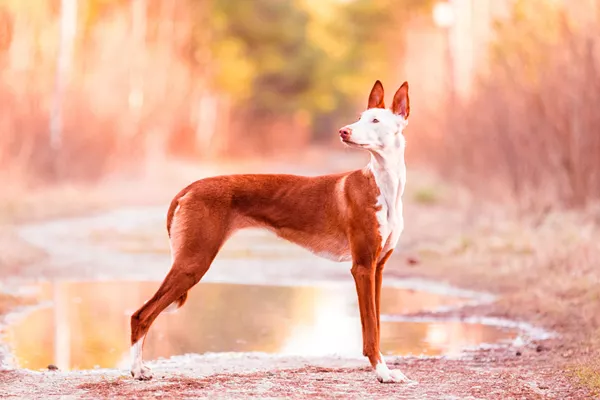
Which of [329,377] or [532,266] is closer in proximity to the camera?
[329,377]

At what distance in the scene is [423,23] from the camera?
45.2 metres

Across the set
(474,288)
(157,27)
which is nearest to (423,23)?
(157,27)

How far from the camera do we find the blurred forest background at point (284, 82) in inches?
612

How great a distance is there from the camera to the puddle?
846 centimetres

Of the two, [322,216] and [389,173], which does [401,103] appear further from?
[322,216]

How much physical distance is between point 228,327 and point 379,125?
11.2 feet

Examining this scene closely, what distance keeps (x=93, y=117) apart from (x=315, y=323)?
1816 centimetres

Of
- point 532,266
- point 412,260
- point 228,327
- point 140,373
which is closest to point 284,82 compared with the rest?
point 412,260

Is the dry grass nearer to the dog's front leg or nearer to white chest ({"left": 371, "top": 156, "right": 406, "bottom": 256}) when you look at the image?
the dog's front leg

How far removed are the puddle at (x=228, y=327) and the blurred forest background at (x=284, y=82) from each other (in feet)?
16.2

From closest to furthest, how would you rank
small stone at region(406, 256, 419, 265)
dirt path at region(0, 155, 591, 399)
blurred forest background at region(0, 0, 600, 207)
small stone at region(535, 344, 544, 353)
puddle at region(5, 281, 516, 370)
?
1. dirt path at region(0, 155, 591, 399)
2. small stone at region(535, 344, 544, 353)
3. puddle at region(5, 281, 516, 370)
4. small stone at region(406, 256, 419, 265)
5. blurred forest background at region(0, 0, 600, 207)

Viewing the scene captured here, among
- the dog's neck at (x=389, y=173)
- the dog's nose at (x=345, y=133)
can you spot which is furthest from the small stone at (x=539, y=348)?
the dog's nose at (x=345, y=133)

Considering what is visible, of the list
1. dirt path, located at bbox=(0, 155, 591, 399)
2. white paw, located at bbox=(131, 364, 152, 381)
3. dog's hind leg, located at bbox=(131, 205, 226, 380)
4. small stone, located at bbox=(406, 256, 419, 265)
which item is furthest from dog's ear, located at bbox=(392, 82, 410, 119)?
small stone, located at bbox=(406, 256, 419, 265)

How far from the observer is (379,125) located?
6734 millimetres
